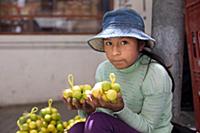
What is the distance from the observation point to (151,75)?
8.82 feet

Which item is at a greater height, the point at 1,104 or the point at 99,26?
the point at 99,26

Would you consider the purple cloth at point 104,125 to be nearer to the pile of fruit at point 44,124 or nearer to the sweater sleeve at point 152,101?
the sweater sleeve at point 152,101

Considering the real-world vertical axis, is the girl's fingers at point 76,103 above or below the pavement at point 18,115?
above

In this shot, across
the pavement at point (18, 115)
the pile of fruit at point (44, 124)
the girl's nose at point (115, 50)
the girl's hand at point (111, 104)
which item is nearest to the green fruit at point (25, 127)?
the pile of fruit at point (44, 124)

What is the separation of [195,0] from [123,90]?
1176mm

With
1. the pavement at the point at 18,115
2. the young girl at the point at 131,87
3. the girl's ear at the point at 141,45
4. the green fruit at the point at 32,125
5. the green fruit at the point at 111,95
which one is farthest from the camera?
the pavement at the point at 18,115

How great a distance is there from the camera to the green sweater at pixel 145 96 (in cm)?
260

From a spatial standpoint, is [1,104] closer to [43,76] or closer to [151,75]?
[43,76]

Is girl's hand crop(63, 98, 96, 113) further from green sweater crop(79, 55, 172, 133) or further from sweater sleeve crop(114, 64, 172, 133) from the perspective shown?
sweater sleeve crop(114, 64, 172, 133)

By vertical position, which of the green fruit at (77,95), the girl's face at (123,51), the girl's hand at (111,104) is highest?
the girl's face at (123,51)

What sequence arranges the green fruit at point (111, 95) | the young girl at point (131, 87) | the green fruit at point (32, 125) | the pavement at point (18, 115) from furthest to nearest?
1. the pavement at point (18, 115)
2. the green fruit at point (32, 125)
3. the young girl at point (131, 87)
4. the green fruit at point (111, 95)

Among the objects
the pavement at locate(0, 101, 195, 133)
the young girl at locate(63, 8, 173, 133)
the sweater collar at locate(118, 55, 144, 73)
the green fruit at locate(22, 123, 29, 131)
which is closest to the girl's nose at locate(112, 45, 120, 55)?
the young girl at locate(63, 8, 173, 133)

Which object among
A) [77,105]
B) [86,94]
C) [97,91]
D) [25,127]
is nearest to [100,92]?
[97,91]

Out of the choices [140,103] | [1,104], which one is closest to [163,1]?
[140,103]
